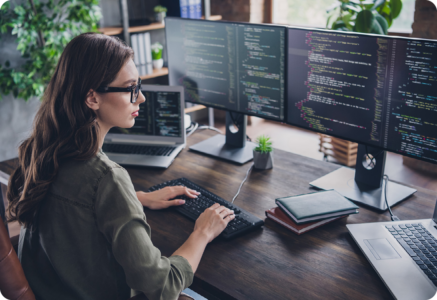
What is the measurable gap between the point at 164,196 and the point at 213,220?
263 millimetres

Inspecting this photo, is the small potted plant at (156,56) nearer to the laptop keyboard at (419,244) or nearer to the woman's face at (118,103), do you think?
the woman's face at (118,103)

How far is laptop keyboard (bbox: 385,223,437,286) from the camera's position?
3.37ft

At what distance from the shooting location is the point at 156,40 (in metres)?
4.12

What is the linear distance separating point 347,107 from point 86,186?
3.05ft

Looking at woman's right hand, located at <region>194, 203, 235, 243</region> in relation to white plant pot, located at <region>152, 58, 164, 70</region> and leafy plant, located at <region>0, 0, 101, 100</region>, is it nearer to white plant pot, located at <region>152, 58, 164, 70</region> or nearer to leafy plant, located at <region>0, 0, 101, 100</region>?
leafy plant, located at <region>0, 0, 101, 100</region>

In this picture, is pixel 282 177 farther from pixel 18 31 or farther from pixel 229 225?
pixel 18 31

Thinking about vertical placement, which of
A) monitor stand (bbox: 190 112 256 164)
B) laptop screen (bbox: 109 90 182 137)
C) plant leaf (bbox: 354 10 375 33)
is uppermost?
plant leaf (bbox: 354 10 375 33)

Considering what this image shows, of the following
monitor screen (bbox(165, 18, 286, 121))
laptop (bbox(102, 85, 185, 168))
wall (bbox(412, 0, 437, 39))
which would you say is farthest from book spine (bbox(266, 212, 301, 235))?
wall (bbox(412, 0, 437, 39))

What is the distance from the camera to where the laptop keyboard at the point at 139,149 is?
1.86 meters

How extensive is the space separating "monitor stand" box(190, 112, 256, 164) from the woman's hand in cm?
40

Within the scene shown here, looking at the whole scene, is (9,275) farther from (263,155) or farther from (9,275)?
(263,155)

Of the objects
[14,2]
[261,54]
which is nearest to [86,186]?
[261,54]

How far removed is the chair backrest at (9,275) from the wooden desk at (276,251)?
38 centimetres

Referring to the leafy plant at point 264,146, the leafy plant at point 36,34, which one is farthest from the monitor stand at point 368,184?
the leafy plant at point 36,34
